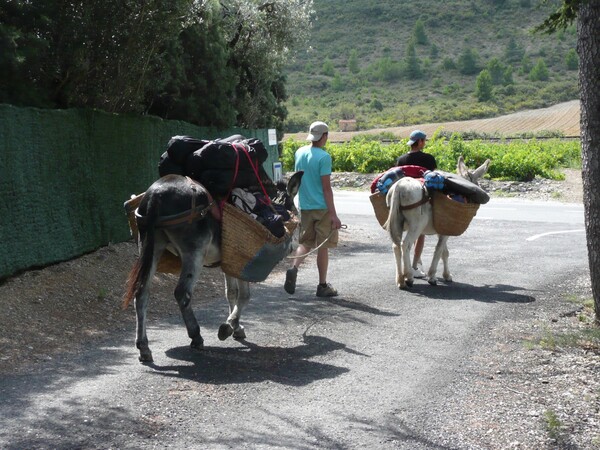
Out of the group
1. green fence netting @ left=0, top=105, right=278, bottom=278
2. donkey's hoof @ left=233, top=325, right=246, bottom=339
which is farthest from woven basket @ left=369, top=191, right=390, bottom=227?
donkey's hoof @ left=233, top=325, right=246, bottom=339

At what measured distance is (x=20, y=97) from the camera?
13.1m

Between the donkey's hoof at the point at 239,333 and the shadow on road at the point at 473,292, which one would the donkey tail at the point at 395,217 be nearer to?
the shadow on road at the point at 473,292

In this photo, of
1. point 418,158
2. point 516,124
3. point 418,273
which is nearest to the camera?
point 418,158

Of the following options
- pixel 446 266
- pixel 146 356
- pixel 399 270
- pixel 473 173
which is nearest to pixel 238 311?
pixel 146 356

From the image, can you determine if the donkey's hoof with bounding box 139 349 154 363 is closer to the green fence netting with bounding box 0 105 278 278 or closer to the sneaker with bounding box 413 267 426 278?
the green fence netting with bounding box 0 105 278 278

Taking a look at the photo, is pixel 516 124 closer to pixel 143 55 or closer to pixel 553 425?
pixel 143 55

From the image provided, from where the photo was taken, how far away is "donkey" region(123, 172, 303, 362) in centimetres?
873

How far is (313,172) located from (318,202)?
391 mm

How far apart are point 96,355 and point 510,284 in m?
7.05

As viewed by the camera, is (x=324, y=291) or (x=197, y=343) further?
(x=324, y=291)

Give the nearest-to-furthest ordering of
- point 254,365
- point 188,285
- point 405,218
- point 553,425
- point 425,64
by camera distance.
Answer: point 553,425
point 254,365
point 188,285
point 405,218
point 425,64

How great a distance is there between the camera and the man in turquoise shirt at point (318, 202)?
12039 millimetres

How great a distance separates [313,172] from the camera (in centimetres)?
1212

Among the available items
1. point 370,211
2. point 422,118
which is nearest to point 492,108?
point 422,118
